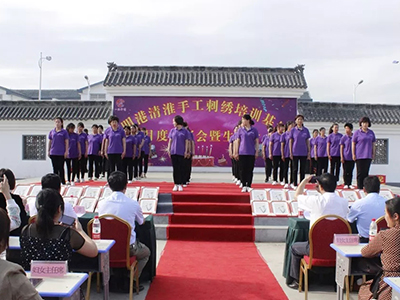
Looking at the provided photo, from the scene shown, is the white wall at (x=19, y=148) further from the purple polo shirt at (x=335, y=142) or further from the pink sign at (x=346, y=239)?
the pink sign at (x=346, y=239)

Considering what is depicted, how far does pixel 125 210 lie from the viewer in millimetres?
4160

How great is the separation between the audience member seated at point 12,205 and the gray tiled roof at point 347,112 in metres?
12.4

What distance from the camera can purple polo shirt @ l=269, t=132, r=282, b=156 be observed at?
32.8 ft

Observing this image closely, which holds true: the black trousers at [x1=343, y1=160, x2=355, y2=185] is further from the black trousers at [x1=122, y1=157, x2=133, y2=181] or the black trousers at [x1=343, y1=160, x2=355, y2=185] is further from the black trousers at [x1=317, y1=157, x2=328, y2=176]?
the black trousers at [x1=122, y1=157, x2=133, y2=181]

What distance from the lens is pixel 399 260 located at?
9.81ft

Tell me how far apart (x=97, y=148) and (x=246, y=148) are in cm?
466

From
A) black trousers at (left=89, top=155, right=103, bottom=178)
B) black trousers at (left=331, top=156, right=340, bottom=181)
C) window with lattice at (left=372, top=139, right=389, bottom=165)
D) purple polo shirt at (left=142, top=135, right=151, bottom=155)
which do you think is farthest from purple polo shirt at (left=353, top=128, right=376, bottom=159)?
window with lattice at (left=372, top=139, right=389, bottom=165)

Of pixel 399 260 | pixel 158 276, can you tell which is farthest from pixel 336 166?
pixel 399 260

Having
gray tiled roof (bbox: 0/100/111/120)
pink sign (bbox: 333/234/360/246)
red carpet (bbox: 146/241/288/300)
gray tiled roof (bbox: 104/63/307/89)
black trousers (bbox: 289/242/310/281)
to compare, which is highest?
gray tiled roof (bbox: 104/63/307/89)

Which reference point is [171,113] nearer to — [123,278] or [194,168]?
[194,168]

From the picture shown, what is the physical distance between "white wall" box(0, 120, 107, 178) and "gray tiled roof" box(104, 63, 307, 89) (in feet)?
8.58

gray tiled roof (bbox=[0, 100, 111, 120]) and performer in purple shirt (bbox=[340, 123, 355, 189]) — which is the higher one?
gray tiled roof (bbox=[0, 100, 111, 120])

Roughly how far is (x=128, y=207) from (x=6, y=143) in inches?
525

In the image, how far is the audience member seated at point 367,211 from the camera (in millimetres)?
4215
